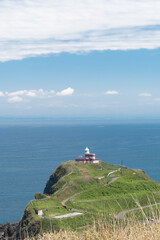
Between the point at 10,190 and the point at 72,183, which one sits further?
the point at 10,190

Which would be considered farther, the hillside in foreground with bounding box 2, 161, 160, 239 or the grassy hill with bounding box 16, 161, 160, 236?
the grassy hill with bounding box 16, 161, 160, 236

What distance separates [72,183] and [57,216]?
1557 centimetres

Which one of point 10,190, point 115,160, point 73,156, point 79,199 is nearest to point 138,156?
point 115,160

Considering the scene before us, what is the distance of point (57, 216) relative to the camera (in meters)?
40.2

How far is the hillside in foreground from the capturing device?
39844 millimetres

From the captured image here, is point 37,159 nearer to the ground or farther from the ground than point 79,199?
farther from the ground

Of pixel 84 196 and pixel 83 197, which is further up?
pixel 84 196

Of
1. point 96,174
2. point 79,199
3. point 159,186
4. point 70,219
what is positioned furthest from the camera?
point 96,174

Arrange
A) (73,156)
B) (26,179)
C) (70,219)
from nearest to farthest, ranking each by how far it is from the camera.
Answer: (70,219), (26,179), (73,156)

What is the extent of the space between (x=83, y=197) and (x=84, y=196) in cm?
35

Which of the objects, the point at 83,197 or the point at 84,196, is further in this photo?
the point at 84,196

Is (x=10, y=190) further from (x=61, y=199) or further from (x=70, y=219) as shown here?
(x=70, y=219)

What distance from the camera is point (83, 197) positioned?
51.2 meters

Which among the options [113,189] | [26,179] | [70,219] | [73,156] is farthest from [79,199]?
[73,156]
